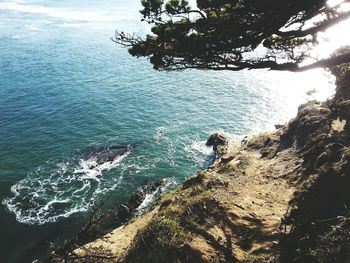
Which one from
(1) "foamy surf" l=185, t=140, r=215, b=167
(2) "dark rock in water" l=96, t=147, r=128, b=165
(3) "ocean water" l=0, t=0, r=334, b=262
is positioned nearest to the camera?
(3) "ocean water" l=0, t=0, r=334, b=262

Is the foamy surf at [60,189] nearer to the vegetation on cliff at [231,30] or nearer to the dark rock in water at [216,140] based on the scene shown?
the dark rock in water at [216,140]

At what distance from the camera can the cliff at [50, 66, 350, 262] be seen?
12719mm

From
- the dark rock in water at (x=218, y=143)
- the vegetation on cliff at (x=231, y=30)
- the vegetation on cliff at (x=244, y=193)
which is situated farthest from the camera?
the dark rock in water at (x=218, y=143)

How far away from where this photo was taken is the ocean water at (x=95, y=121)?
34.0 metres

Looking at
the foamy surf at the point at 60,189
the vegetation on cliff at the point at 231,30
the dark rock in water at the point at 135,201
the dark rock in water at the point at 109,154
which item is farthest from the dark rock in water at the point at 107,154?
the vegetation on cliff at the point at 231,30

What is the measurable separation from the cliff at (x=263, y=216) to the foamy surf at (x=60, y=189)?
14249 millimetres

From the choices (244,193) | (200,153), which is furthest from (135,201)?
(244,193)

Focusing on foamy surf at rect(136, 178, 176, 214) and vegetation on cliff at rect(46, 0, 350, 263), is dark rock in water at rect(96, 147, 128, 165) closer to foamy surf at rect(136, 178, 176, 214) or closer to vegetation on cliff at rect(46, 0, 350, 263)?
foamy surf at rect(136, 178, 176, 214)

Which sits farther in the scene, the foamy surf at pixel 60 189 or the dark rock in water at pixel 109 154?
the dark rock in water at pixel 109 154

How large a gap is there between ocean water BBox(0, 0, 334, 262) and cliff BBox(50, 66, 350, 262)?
49.2 ft

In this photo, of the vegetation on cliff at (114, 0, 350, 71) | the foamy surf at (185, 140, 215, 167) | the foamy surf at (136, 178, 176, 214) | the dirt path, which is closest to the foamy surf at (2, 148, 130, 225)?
the foamy surf at (136, 178, 176, 214)

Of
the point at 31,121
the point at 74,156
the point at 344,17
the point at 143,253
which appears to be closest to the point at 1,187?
the point at 74,156

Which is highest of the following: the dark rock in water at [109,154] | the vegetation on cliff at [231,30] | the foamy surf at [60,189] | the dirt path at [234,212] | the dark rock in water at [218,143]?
the vegetation on cliff at [231,30]

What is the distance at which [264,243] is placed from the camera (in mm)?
13984
